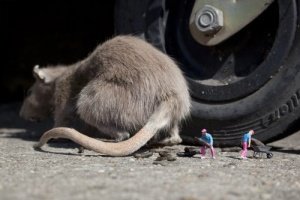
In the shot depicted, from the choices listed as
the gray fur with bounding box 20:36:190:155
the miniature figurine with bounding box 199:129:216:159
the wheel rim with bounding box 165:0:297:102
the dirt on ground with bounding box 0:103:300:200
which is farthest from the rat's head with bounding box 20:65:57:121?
the miniature figurine with bounding box 199:129:216:159

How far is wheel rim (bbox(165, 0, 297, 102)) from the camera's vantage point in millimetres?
4551

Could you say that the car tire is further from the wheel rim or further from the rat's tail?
the rat's tail

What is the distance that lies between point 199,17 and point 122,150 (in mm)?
1263

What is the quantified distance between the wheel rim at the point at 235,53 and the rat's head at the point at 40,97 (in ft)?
4.82

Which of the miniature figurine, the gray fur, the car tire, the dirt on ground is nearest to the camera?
the dirt on ground

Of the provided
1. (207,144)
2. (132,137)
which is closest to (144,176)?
(207,144)

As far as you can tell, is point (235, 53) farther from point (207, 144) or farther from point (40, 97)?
point (40, 97)

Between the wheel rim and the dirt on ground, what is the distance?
19.7 inches

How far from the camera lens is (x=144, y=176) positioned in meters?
3.36

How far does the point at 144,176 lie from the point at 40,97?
310 centimetres

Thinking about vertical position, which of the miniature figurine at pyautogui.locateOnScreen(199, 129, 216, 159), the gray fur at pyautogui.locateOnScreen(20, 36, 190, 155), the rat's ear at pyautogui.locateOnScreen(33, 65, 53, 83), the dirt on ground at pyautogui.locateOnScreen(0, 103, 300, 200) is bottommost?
the dirt on ground at pyautogui.locateOnScreen(0, 103, 300, 200)

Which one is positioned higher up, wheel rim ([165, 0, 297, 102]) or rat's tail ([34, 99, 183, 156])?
wheel rim ([165, 0, 297, 102])

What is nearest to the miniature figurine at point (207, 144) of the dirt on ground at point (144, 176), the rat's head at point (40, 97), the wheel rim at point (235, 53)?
the dirt on ground at point (144, 176)

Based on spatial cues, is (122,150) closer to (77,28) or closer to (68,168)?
(68,168)
